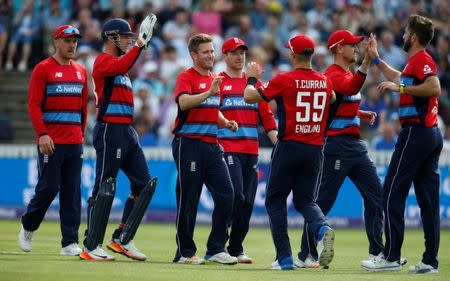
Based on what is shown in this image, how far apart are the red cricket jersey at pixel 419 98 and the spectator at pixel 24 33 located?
1560 cm

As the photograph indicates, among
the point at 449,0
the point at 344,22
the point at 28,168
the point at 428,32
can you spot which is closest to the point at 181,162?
the point at 428,32

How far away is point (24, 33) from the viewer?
26312 mm

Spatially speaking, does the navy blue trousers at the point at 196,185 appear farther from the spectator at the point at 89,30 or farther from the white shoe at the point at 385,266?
the spectator at the point at 89,30

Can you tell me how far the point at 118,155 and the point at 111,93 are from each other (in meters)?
0.77

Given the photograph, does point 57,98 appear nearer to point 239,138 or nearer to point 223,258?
point 239,138

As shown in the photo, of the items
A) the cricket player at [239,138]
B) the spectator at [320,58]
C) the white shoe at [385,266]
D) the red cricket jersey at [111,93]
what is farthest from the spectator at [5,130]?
the white shoe at [385,266]

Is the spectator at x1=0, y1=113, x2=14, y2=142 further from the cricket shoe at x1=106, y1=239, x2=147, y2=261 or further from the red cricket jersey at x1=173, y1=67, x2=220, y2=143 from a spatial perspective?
the red cricket jersey at x1=173, y1=67, x2=220, y2=143

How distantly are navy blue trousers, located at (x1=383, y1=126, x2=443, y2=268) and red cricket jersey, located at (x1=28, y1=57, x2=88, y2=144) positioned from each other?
415 cm

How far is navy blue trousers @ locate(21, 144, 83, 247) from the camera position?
45.4 ft

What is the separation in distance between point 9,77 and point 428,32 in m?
16.1

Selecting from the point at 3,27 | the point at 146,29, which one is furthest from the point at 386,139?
the point at 3,27

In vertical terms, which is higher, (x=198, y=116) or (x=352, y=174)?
(x=198, y=116)

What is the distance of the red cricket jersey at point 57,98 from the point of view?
1380 centimetres

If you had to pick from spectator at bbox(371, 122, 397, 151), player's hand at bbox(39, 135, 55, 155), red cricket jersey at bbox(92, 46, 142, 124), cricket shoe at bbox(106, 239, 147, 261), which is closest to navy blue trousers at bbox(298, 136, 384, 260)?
cricket shoe at bbox(106, 239, 147, 261)
